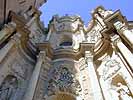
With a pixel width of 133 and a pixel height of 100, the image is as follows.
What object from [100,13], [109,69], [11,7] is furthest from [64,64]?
[100,13]

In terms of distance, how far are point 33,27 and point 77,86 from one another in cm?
617

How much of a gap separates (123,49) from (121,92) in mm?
2170

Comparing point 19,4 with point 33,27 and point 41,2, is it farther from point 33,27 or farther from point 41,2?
point 41,2

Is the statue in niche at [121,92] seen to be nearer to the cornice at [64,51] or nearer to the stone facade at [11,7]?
the cornice at [64,51]

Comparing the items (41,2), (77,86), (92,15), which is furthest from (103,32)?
(41,2)

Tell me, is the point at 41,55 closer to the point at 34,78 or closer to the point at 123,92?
the point at 34,78

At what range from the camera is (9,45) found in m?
13.5

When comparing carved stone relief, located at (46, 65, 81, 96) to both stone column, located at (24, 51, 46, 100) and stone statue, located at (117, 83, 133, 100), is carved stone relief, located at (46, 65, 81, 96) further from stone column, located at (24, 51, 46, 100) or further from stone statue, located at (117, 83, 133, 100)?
stone statue, located at (117, 83, 133, 100)

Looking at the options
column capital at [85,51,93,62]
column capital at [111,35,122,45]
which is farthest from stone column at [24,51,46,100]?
column capital at [111,35,122,45]

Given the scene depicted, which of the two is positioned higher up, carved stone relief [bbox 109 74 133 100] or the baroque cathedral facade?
the baroque cathedral facade

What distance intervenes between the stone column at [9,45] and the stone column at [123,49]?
4557 mm

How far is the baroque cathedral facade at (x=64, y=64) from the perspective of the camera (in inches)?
484

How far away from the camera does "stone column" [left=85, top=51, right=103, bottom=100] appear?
1175 cm

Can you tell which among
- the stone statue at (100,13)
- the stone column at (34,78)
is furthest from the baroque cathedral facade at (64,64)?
the stone statue at (100,13)
